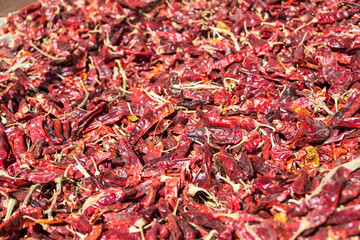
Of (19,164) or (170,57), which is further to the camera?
(170,57)

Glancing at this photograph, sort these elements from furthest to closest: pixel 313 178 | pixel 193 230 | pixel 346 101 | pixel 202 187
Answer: pixel 346 101 → pixel 202 187 → pixel 313 178 → pixel 193 230

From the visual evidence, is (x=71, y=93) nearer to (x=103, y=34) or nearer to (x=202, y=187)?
(x=103, y=34)

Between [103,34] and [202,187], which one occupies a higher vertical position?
[103,34]

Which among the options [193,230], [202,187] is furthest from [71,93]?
[193,230]

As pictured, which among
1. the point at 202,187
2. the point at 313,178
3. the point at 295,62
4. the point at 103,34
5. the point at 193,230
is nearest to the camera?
the point at 193,230

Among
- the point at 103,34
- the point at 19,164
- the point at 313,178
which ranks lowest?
the point at 313,178

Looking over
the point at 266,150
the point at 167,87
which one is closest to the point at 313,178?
the point at 266,150
